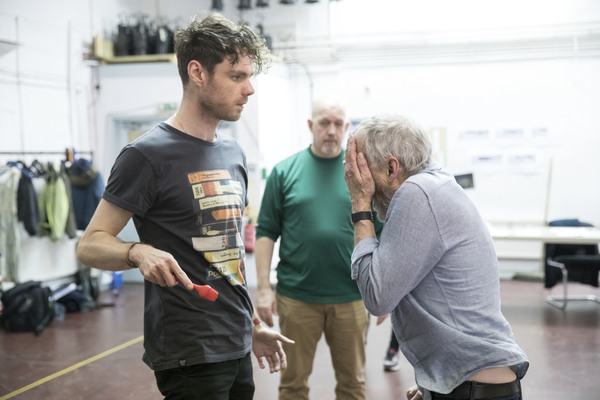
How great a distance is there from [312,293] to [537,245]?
20.8 feet

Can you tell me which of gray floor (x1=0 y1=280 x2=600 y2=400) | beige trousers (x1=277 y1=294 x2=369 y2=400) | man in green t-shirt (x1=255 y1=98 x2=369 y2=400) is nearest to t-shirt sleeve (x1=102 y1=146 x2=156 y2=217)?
man in green t-shirt (x1=255 y1=98 x2=369 y2=400)

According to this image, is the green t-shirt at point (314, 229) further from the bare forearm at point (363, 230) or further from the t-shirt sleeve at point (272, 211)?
the bare forearm at point (363, 230)

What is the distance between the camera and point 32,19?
722 cm

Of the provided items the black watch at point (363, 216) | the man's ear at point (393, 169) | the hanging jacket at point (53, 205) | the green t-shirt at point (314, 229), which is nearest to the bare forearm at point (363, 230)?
the black watch at point (363, 216)

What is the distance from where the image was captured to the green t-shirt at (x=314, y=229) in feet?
9.99

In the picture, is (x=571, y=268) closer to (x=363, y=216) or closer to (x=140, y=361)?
(x=140, y=361)

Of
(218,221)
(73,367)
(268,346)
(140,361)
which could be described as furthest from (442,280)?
(73,367)

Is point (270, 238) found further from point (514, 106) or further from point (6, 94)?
point (514, 106)

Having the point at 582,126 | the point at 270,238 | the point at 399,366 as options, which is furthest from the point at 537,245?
the point at 270,238

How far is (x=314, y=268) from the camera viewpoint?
305cm

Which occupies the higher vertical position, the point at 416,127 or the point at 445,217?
the point at 416,127

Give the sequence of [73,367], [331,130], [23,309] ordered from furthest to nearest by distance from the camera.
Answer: [23,309]
[73,367]
[331,130]

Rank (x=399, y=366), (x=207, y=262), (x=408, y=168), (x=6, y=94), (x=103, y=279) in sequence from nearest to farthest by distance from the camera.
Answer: (x=408, y=168) → (x=207, y=262) → (x=399, y=366) → (x=6, y=94) → (x=103, y=279)

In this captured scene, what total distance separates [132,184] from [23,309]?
5034 millimetres
